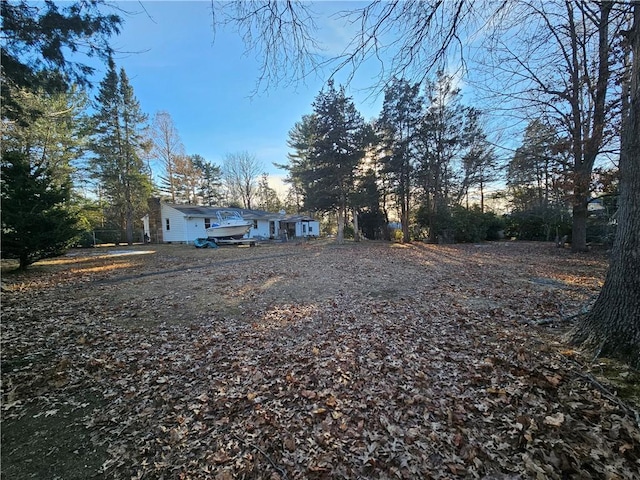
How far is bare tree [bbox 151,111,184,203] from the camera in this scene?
25328 millimetres

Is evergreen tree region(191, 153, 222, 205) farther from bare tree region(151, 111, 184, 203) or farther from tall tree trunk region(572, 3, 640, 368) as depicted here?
tall tree trunk region(572, 3, 640, 368)

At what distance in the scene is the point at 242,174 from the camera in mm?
38500

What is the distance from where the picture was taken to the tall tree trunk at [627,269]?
8.86 ft

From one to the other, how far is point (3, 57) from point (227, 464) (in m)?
6.95

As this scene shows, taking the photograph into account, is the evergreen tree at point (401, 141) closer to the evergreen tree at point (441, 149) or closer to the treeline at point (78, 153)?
the evergreen tree at point (441, 149)

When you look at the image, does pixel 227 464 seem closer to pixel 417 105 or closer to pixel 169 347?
pixel 169 347

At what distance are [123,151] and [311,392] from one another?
26.3 m

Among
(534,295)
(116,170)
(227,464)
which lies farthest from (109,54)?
(116,170)

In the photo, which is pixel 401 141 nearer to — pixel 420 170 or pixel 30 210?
pixel 420 170

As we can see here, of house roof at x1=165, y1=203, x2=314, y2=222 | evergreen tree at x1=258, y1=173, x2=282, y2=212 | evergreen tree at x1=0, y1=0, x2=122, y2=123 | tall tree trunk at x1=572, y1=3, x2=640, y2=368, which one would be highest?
evergreen tree at x1=258, y1=173, x2=282, y2=212

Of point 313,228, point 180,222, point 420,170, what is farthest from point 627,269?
point 313,228

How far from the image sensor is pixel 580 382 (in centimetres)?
247

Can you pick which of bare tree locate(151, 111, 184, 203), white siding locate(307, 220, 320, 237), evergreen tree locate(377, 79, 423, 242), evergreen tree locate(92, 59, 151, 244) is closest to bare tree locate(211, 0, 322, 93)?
evergreen tree locate(377, 79, 423, 242)

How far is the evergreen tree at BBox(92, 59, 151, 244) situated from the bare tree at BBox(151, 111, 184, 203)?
2358 mm
